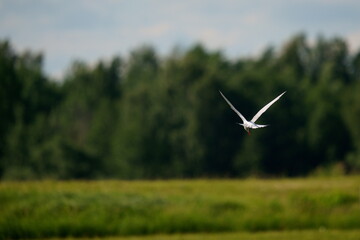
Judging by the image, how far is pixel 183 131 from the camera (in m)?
88.1

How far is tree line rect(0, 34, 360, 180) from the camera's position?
83.6 meters

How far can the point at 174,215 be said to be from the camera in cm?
3712

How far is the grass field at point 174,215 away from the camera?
3516cm

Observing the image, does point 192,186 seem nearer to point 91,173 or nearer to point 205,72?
point 91,173

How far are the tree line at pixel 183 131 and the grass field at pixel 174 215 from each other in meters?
36.0

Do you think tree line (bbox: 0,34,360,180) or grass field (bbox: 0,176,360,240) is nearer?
grass field (bbox: 0,176,360,240)

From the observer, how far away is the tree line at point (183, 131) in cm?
8356

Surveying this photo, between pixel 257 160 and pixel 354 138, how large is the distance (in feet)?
50.6

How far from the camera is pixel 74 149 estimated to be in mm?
82500

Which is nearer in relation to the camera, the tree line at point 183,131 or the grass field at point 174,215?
the grass field at point 174,215

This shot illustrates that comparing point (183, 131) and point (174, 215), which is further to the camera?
point (183, 131)

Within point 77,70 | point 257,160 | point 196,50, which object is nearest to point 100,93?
point 77,70

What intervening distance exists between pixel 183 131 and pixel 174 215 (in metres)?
51.1

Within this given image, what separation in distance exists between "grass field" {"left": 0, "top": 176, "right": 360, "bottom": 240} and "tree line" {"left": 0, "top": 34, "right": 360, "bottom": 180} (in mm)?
36033
